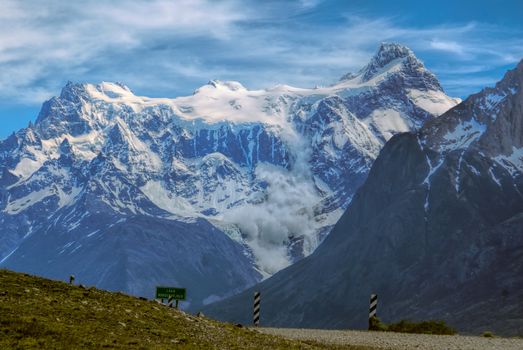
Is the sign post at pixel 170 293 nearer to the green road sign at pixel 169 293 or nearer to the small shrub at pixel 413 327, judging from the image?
the green road sign at pixel 169 293

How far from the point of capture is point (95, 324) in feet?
152

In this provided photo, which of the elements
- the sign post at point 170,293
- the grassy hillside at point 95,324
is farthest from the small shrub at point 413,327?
the grassy hillside at point 95,324

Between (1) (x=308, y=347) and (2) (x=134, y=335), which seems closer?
(2) (x=134, y=335)

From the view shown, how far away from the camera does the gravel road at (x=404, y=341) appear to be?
5188 centimetres

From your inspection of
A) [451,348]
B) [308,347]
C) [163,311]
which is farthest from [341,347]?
[163,311]

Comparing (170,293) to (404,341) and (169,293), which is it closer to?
(169,293)

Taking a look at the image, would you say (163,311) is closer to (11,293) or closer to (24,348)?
(11,293)

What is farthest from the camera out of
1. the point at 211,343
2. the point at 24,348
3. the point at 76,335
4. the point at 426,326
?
the point at 426,326

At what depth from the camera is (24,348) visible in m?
40.2

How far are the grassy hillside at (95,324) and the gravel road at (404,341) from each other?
3573mm

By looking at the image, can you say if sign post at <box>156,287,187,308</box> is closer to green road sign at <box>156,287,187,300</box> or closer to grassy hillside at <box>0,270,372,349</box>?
green road sign at <box>156,287,187,300</box>

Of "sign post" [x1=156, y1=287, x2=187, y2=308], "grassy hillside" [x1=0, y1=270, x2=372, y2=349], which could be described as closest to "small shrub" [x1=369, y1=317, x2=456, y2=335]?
"sign post" [x1=156, y1=287, x2=187, y2=308]

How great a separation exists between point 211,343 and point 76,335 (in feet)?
23.3

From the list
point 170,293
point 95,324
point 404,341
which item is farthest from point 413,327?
point 95,324
